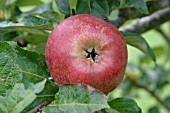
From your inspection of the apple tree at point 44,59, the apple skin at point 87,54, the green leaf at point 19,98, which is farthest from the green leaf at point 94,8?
the green leaf at point 19,98

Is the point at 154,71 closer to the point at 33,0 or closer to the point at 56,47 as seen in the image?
the point at 33,0

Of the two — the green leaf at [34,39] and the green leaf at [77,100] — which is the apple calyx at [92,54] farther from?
the green leaf at [34,39]

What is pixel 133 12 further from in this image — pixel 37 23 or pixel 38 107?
pixel 38 107

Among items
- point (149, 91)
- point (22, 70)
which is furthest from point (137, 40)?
point (149, 91)

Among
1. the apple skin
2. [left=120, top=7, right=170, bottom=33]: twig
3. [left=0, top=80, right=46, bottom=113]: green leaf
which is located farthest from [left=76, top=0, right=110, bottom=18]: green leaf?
[left=120, top=7, right=170, bottom=33]: twig

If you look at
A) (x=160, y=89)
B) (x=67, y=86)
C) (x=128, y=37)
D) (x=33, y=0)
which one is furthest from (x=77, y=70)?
(x=160, y=89)

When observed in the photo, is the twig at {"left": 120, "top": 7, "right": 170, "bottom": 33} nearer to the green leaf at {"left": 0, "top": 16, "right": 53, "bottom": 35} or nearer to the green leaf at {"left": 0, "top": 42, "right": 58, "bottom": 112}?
the green leaf at {"left": 0, "top": 16, "right": 53, "bottom": 35}
